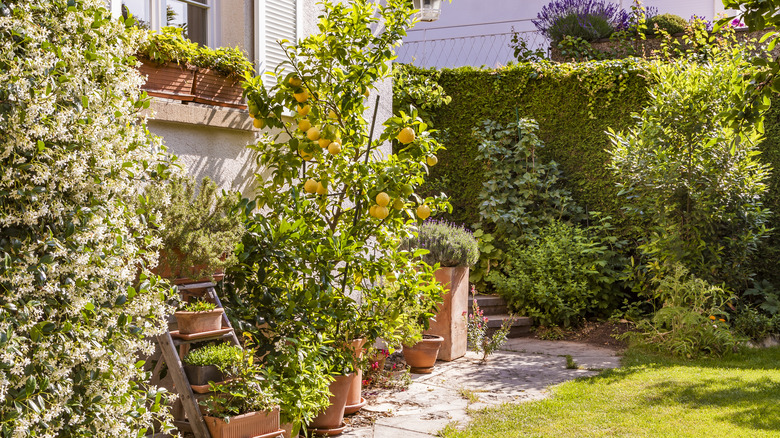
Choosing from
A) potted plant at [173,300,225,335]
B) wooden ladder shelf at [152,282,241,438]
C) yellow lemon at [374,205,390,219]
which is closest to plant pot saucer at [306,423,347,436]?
wooden ladder shelf at [152,282,241,438]

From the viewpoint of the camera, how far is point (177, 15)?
4035 millimetres

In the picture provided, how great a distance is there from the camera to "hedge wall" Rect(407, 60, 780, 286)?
A: 26.0 ft

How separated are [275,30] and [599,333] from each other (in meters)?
4.69

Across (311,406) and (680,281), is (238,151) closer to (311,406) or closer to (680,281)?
(311,406)

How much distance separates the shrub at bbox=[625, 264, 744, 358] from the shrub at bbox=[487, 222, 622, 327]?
0.82 meters

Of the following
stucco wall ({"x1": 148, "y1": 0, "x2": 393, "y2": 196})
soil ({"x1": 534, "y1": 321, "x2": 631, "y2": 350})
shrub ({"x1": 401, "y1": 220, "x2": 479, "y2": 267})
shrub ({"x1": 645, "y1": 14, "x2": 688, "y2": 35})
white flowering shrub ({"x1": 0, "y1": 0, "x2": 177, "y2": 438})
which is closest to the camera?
white flowering shrub ({"x1": 0, "y1": 0, "x2": 177, "y2": 438})

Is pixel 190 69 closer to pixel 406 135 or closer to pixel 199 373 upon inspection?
pixel 406 135

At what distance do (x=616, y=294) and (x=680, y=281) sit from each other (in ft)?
3.61

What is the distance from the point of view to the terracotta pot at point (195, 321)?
119 inches

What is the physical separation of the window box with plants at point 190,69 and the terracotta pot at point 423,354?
2.37 metres

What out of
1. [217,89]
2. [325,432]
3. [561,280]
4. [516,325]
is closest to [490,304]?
Result: [516,325]

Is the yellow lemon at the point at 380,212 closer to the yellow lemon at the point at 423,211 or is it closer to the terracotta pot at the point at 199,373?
the yellow lemon at the point at 423,211

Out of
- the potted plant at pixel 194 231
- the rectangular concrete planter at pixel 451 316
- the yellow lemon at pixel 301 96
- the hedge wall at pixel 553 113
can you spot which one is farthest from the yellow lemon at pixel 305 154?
the hedge wall at pixel 553 113

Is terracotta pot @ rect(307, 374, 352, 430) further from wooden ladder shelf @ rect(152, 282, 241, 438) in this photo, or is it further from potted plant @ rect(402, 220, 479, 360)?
potted plant @ rect(402, 220, 479, 360)
